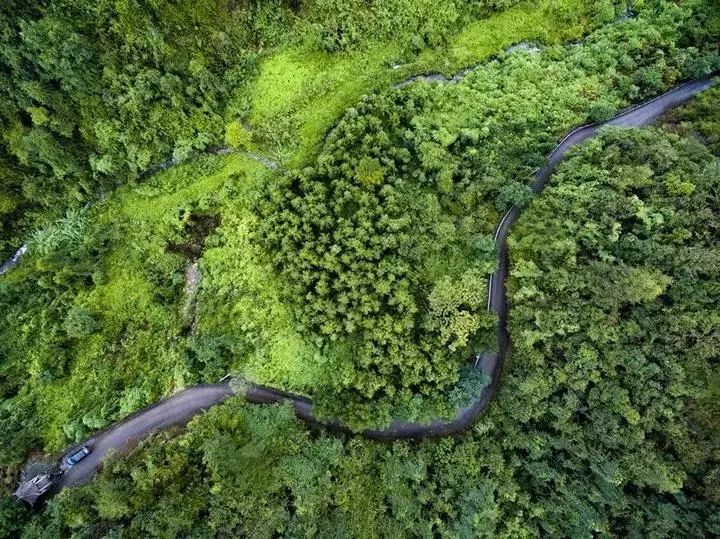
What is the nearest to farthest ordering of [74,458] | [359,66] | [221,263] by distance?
[74,458] → [221,263] → [359,66]

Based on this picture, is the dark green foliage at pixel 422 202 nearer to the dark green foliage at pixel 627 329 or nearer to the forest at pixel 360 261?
the forest at pixel 360 261

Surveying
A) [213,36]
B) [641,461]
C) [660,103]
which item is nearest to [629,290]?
[641,461]

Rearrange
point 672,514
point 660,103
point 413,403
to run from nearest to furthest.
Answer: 1. point 672,514
2. point 413,403
3. point 660,103

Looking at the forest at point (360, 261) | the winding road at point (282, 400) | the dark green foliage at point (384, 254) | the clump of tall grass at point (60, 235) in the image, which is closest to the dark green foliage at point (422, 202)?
the dark green foliage at point (384, 254)

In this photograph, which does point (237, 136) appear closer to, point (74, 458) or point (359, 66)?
point (359, 66)

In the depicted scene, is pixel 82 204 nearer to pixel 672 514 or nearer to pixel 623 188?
pixel 623 188

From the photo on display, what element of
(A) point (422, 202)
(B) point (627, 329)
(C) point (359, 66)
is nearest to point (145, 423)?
(A) point (422, 202)
